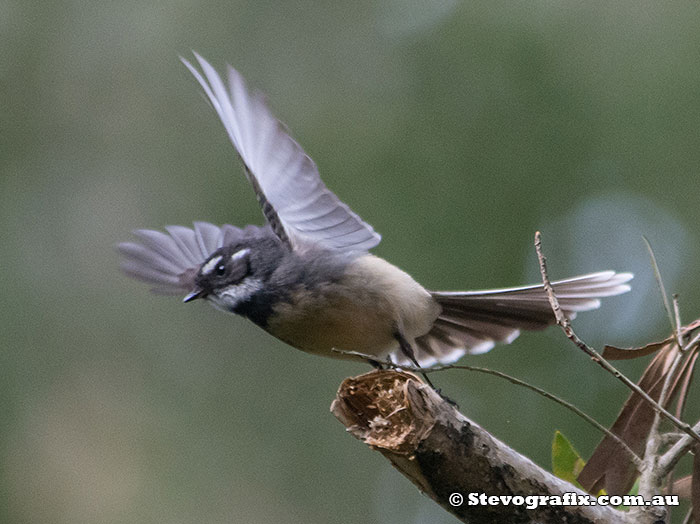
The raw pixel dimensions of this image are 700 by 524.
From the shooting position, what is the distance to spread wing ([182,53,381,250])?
12.0 ft

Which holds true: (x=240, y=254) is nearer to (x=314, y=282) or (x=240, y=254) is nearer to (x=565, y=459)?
(x=314, y=282)

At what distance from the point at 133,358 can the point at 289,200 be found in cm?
360

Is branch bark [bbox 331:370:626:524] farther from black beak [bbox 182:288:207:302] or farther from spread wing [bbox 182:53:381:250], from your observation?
black beak [bbox 182:288:207:302]

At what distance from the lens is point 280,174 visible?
379 centimetres

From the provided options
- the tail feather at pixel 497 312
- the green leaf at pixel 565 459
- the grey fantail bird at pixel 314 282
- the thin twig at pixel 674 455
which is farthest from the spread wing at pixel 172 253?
the thin twig at pixel 674 455

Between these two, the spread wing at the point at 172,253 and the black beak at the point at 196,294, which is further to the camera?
the spread wing at the point at 172,253

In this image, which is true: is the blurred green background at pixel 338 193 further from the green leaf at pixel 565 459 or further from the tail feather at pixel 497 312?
the green leaf at pixel 565 459

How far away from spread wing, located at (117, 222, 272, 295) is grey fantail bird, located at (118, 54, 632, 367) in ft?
0.04

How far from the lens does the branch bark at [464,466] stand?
7.98ft

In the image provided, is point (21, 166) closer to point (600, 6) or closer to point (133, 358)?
point (133, 358)

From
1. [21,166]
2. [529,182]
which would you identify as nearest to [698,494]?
[529,182]

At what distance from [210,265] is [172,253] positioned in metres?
0.73

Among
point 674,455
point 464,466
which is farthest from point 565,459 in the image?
point 464,466

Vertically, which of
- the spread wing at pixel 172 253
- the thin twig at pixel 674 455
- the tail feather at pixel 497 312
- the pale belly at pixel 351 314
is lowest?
the thin twig at pixel 674 455
